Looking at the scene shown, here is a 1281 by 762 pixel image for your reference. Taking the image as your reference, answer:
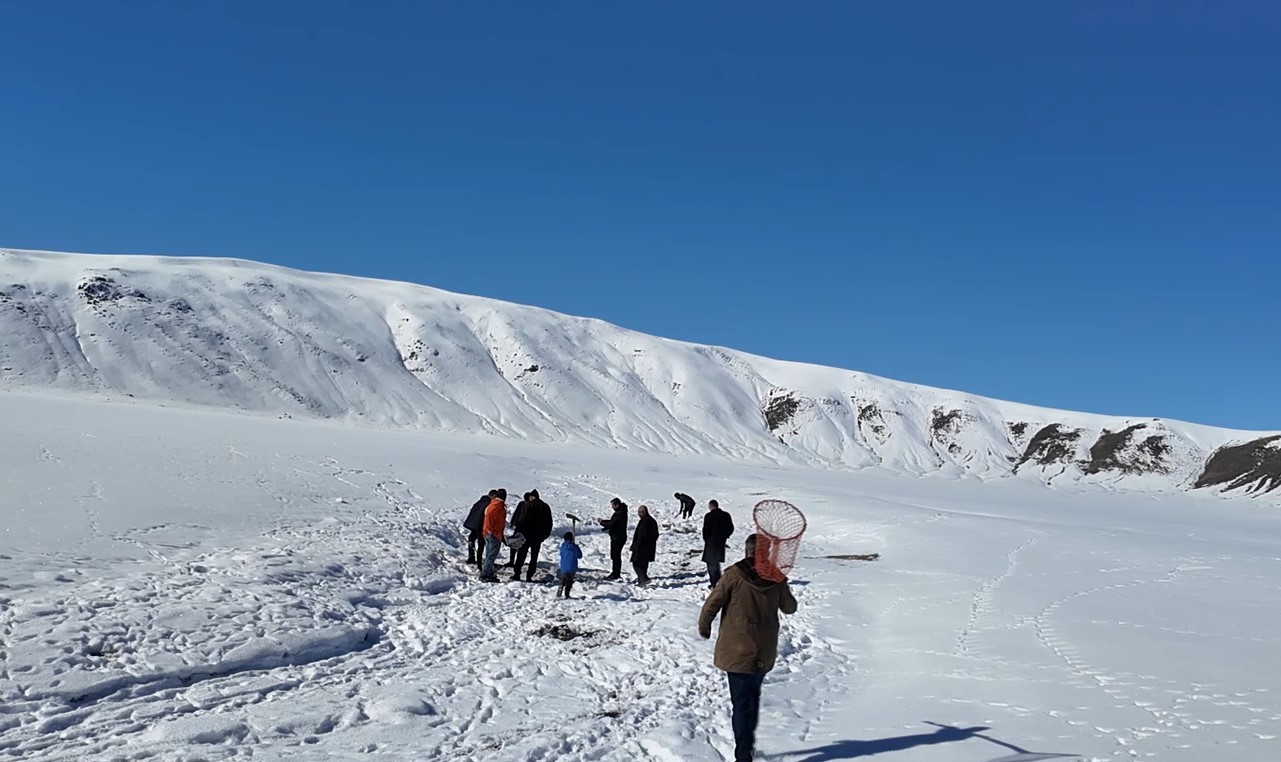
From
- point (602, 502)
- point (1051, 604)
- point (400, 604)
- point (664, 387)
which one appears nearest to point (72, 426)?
point (602, 502)

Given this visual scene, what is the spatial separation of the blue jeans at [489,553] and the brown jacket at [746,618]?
417 inches

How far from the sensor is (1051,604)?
594 inches

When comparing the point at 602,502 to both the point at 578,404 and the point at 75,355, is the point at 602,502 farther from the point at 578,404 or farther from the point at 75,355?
the point at 578,404

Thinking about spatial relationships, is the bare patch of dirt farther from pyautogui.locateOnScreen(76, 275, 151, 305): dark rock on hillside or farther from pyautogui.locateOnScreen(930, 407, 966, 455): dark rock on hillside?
pyautogui.locateOnScreen(930, 407, 966, 455): dark rock on hillside

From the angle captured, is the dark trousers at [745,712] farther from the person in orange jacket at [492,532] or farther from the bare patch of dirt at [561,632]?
the person in orange jacket at [492,532]

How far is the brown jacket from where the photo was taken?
7.73 m

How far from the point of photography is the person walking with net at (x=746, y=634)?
7.73 metres

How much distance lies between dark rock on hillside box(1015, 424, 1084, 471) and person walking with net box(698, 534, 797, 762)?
6759 inches

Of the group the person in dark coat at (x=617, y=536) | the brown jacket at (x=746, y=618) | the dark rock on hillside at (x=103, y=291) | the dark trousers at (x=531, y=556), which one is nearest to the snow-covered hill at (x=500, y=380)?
the dark rock on hillside at (x=103, y=291)

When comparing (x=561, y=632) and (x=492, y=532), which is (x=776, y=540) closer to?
(x=561, y=632)

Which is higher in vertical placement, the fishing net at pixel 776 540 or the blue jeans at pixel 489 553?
the fishing net at pixel 776 540

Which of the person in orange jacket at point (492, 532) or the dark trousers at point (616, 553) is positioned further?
the dark trousers at point (616, 553)

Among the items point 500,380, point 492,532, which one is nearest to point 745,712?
point 492,532

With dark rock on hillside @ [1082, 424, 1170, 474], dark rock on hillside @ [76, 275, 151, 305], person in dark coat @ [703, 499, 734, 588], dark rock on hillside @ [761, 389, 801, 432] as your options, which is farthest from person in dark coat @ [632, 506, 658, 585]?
dark rock on hillside @ [1082, 424, 1170, 474]
